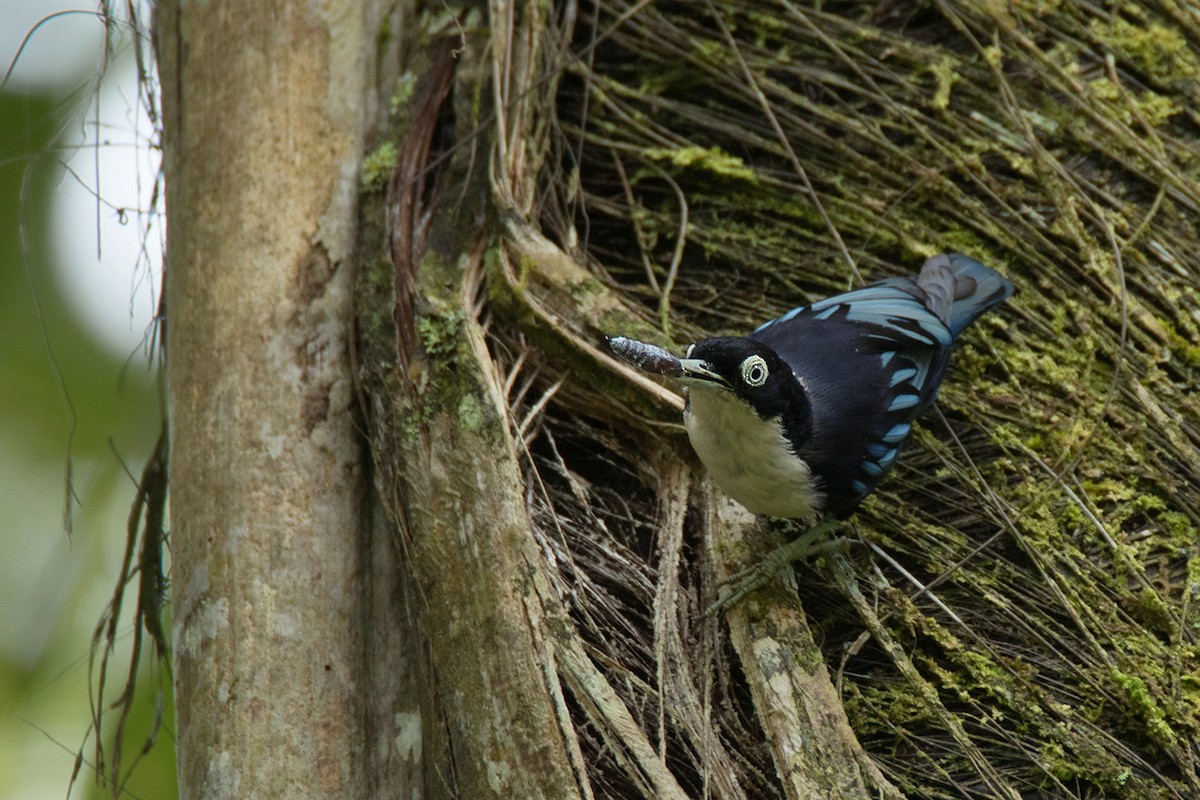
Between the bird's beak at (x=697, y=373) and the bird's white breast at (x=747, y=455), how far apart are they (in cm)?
4

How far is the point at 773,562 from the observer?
11.0ft

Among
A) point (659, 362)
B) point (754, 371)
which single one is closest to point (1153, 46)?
point (754, 371)

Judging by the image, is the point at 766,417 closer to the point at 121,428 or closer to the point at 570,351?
the point at 570,351

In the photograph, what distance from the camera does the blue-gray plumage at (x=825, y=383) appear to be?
3.34 metres

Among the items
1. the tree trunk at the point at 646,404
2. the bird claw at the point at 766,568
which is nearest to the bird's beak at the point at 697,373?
the tree trunk at the point at 646,404

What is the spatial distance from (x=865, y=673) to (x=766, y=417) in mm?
821

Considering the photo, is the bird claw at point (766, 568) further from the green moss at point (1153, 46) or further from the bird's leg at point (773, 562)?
the green moss at point (1153, 46)

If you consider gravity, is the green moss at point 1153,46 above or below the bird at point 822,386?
above

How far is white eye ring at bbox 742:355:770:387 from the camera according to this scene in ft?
10.8

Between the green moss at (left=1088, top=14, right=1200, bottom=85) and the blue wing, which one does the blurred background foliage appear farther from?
the green moss at (left=1088, top=14, right=1200, bottom=85)

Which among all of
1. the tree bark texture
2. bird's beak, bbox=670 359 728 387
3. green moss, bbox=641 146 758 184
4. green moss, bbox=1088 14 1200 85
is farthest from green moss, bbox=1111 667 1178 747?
green moss, bbox=1088 14 1200 85

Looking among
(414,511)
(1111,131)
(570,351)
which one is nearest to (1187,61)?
(1111,131)

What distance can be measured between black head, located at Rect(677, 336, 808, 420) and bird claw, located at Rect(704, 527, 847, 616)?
41cm

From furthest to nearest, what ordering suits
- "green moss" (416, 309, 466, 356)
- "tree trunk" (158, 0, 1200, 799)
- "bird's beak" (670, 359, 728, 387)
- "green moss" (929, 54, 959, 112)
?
"green moss" (929, 54, 959, 112) < "green moss" (416, 309, 466, 356) < "bird's beak" (670, 359, 728, 387) < "tree trunk" (158, 0, 1200, 799)
